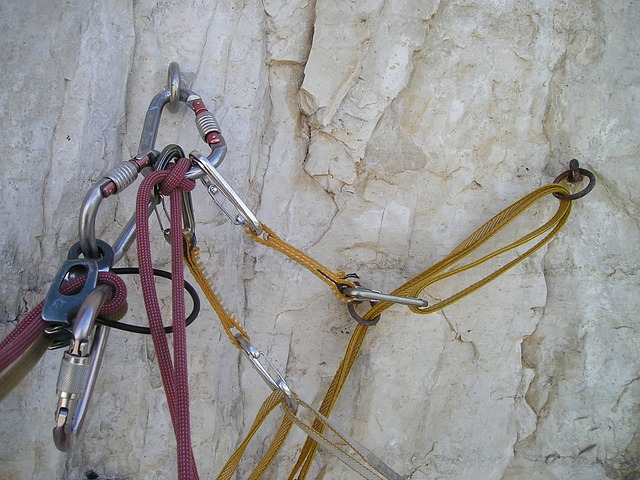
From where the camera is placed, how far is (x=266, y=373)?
2.76 feet

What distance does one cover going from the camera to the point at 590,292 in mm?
1078

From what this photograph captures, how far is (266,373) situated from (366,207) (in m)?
0.35

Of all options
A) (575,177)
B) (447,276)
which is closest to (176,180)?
→ (447,276)

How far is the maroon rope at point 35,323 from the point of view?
2.03ft

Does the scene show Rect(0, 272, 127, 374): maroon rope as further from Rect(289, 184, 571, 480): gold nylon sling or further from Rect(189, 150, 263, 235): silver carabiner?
Rect(289, 184, 571, 480): gold nylon sling

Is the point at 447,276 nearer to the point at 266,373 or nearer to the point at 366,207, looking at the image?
the point at 366,207

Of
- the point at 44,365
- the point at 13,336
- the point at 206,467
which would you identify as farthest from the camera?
the point at 206,467

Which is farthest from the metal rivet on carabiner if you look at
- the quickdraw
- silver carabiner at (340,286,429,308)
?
silver carabiner at (340,286,429,308)

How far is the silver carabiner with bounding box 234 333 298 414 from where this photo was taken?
84 cm

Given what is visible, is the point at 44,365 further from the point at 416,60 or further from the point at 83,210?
the point at 416,60

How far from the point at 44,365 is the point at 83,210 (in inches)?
13.5

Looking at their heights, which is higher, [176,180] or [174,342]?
[176,180]

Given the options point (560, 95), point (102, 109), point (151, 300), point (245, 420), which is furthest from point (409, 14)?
point (245, 420)

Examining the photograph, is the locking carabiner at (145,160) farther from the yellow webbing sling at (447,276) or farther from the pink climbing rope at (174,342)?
the yellow webbing sling at (447,276)
